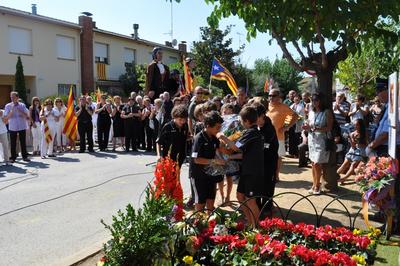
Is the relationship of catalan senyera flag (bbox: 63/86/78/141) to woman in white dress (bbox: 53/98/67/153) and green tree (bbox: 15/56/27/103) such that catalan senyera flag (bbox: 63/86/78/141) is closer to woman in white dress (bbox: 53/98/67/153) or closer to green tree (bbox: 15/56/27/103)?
woman in white dress (bbox: 53/98/67/153)

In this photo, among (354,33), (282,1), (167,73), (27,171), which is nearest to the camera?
(282,1)

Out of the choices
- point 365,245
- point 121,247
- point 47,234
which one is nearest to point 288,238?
point 365,245

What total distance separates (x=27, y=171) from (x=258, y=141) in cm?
754

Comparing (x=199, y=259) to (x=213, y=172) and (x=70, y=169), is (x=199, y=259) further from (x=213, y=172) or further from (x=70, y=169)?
(x=70, y=169)

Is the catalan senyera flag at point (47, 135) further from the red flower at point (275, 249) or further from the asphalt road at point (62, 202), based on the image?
the red flower at point (275, 249)

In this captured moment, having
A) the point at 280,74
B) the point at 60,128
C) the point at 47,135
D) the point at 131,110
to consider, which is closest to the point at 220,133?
the point at 47,135

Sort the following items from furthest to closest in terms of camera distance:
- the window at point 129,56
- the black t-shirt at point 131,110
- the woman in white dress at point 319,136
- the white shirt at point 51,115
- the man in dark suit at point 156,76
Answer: the window at point 129,56
the black t-shirt at point 131,110
the white shirt at point 51,115
the man in dark suit at point 156,76
the woman in white dress at point 319,136

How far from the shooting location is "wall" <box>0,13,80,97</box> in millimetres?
25516

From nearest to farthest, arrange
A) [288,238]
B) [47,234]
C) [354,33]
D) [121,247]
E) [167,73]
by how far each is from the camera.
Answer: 1. [121,247]
2. [288,238]
3. [47,234]
4. [354,33]
5. [167,73]

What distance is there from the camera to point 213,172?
5.62 m

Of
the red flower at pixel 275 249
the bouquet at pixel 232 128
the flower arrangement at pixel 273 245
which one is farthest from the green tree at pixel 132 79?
the red flower at pixel 275 249

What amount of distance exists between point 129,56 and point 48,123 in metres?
23.0

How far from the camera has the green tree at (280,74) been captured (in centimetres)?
4969

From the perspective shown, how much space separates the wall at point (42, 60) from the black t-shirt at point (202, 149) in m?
22.8
